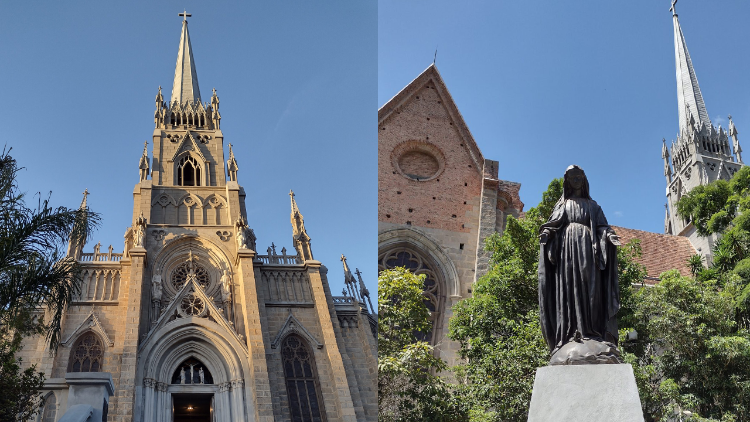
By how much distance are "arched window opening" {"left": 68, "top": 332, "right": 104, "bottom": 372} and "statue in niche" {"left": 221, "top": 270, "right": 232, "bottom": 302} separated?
444cm

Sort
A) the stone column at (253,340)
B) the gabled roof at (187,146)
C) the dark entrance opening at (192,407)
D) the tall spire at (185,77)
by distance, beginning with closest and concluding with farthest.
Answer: the stone column at (253,340) → the dark entrance opening at (192,407) → the gabled roof at (187,146) → the tall spire at (185,77)

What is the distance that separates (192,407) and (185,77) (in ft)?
59.8

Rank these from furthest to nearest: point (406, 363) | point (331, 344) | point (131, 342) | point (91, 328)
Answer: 1. point (331, 344)
2. point (91, 328)
3. point (131, 342)
4. point (406, 363)

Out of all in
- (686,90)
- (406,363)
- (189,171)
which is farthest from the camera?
(686,90)

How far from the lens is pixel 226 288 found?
85.0ft

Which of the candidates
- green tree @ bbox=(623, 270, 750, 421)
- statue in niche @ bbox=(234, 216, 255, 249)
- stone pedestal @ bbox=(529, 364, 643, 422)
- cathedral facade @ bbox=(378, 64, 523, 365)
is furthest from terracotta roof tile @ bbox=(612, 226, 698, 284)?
stone pedestal @ bbox=(529, 364, 643, 422)

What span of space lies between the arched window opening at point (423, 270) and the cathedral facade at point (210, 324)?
3.84 meters

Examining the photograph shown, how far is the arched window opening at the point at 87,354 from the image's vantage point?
913 inches

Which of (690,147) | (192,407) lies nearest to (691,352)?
(192,407)

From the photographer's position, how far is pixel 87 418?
363 inches

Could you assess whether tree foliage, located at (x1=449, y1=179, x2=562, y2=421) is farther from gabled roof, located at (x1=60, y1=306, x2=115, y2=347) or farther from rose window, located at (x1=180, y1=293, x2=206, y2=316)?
gabled roof, located at (x1=60, y1=306, x2=115, y2=347)

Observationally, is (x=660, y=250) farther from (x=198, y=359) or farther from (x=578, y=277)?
(x=578, y=277)

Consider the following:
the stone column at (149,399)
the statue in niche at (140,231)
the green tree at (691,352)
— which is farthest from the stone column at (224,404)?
the green tree at (691,352)

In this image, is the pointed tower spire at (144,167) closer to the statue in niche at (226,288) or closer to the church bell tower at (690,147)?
the statue in niche at (226,288)
